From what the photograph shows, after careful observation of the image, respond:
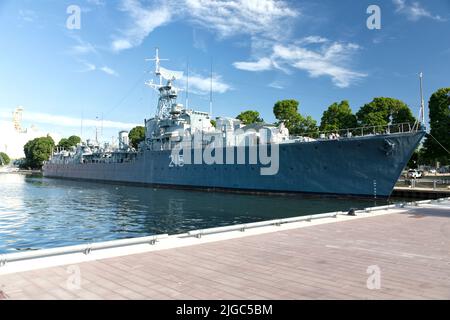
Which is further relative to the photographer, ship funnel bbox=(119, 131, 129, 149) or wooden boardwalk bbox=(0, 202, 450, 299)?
ship funnel bbox=(119, 131, 129, 149)

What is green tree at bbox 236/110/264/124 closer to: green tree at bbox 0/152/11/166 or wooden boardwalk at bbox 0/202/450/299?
wooden boardwalk at bbox 0/202/450/299

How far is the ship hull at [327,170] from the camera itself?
27859 mm

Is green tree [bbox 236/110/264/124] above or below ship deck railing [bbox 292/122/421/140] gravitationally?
above

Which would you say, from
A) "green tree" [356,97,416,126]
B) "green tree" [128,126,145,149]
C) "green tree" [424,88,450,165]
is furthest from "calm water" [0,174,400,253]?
"green tree" [128,126,145,149]

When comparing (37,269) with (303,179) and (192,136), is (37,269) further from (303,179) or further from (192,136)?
(192,136)

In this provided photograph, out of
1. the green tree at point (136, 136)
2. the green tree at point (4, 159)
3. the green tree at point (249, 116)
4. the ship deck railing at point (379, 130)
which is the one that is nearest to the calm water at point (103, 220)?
the ship deck railing at point (379, 130)

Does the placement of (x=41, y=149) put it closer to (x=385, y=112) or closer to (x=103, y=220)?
(x=385, y=112)

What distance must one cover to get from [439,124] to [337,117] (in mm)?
17456

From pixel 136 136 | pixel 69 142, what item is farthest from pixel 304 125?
pixel 69 142

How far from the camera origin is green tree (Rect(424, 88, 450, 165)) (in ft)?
142

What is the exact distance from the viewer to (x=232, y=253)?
704 cm

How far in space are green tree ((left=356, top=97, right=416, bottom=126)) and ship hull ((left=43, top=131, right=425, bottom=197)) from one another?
25.5m

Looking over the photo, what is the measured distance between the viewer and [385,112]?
5328 cm
